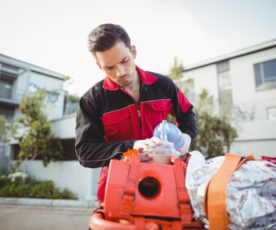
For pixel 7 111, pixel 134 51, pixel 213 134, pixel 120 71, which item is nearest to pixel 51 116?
pixel 7 111

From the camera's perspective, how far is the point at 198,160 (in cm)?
112

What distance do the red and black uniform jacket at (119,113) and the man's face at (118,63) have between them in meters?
0.10

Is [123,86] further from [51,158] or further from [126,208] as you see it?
[51,158]

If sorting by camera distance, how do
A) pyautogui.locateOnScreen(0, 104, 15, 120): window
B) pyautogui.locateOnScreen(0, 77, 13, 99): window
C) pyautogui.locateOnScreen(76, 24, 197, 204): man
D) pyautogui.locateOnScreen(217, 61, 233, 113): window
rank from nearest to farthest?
pyautogui.locateOnScreen(76, 24, 197, 204): man, pyautogui.locateOnScreen(217, 61, 233, 113): window, pyautogui.locateOnScreen(0, 77, 13, 99): window, pyautogui.locateOnScreen(0, 104, 15, 120): window

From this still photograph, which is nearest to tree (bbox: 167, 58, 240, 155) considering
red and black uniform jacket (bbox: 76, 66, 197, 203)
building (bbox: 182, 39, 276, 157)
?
building (bbox: 182, 39, 276, 157)

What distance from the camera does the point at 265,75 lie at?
13.2 m

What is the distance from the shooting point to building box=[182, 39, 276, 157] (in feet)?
39.9

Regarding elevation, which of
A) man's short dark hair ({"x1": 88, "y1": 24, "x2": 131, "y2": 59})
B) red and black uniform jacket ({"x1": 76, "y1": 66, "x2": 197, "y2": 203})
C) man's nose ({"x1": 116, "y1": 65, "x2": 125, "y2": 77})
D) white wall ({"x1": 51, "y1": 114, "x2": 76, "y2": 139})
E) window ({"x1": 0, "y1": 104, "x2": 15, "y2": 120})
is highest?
window ({"x1": 0, "y1": 104, "x2": 15, "y2": 120})

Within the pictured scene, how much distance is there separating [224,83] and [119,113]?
563 inches

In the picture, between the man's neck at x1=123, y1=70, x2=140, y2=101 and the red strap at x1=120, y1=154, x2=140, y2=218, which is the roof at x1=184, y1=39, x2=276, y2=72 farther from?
the red strap at x1=120, y1=154, x2=140, y2=218

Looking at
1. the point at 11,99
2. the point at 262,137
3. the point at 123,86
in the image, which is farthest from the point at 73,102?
the point at 123,86

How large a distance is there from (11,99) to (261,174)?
19.0 meters

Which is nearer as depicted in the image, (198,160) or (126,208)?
(126,208)

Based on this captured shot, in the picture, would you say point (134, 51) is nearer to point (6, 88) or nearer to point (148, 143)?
point (148, 143)
